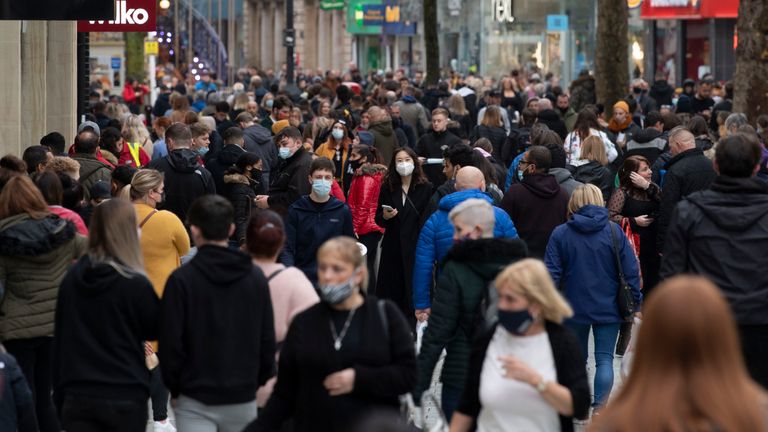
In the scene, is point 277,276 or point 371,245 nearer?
point 277,276

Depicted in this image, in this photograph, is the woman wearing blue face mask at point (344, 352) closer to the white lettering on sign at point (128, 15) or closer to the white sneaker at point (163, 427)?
the white sneaker at point (163, 427)

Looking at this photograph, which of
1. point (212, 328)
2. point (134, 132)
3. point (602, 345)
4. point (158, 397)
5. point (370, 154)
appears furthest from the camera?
point (134, 132)

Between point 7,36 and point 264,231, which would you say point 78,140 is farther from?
point 264,231

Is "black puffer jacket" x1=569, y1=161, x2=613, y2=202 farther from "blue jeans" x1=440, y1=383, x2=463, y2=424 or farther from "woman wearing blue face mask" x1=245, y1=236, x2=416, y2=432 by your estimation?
"woman wearing blue face mask" x1=245, y1=236, x2=416, y2=432

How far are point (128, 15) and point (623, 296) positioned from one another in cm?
933

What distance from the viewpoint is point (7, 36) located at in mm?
16484

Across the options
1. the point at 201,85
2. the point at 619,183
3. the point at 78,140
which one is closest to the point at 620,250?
the point at 619,183

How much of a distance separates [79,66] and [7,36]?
9.05 feet

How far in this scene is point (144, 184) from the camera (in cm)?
945

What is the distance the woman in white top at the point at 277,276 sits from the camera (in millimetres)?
7344

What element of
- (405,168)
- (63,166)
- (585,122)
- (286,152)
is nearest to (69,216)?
(63,166)

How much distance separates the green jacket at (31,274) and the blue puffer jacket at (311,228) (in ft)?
8.03

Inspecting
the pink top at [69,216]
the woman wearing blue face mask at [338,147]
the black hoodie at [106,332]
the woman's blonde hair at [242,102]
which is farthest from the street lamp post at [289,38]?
the black hoodie at [106,332]

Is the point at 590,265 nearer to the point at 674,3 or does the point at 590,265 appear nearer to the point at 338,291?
the point at 338,291
